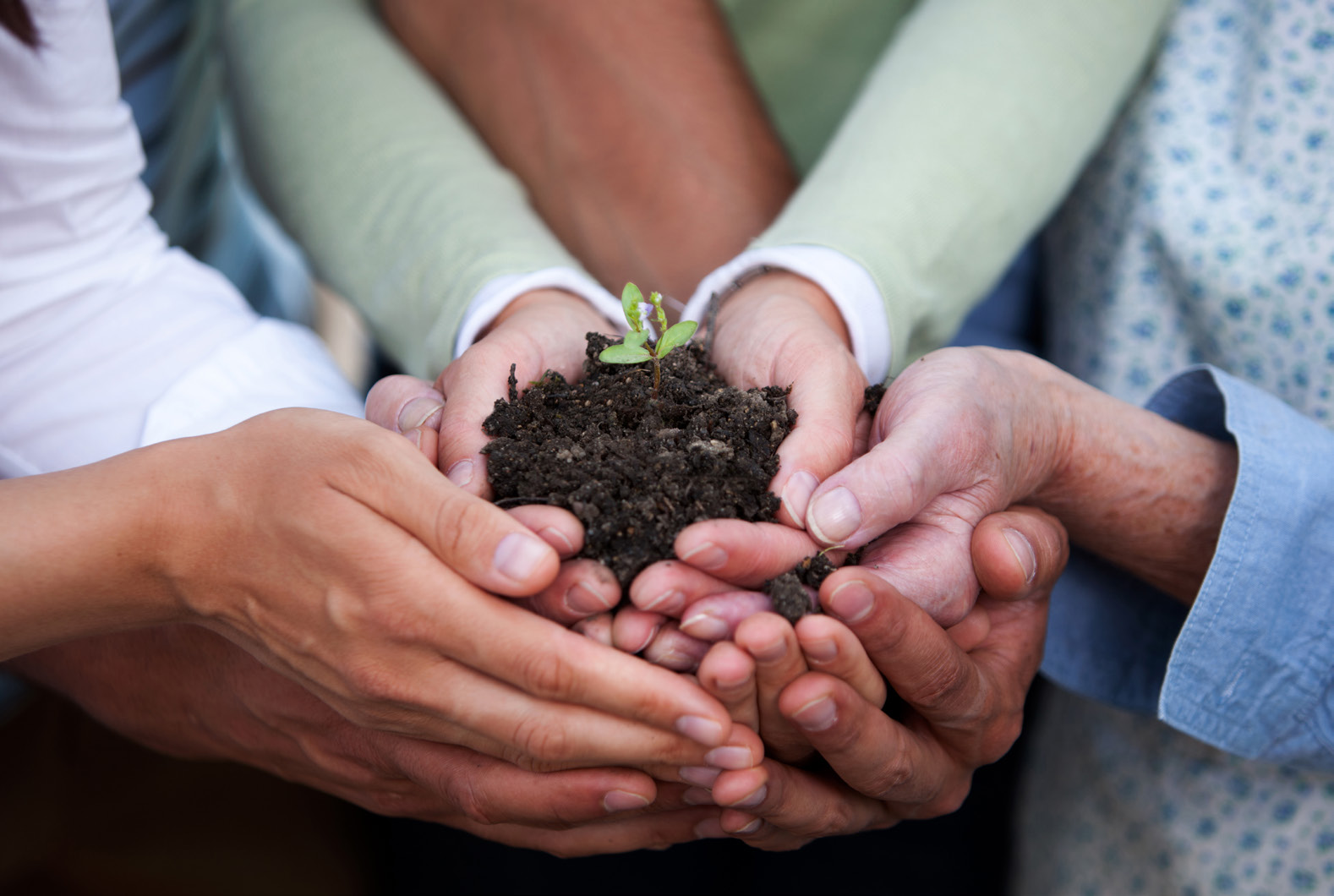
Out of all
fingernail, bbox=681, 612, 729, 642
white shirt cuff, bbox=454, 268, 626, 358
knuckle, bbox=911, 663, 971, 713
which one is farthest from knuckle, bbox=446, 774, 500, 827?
white shirt cuff, bbox=454, 268, 626, 358

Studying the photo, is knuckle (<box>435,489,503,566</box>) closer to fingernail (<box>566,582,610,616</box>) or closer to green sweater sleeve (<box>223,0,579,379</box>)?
fingernail (<box>566,582,610,616</box>)

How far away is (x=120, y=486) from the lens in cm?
103

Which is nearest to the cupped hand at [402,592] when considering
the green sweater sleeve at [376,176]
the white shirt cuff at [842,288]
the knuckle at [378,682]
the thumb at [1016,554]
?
the knuckle at [378,682]

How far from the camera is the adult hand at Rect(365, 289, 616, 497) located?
3.91 ft

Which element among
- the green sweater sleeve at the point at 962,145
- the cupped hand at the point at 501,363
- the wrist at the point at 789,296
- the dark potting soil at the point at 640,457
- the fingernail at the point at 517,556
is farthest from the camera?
the green sweater sleeve at the point at 962,145

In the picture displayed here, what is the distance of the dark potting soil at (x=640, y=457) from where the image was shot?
3.54ft

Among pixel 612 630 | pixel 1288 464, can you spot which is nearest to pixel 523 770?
pixel 612 630

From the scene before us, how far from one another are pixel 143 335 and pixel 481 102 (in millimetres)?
1036

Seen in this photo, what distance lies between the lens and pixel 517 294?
149cm

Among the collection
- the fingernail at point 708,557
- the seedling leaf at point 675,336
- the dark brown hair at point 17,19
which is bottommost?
the dark brown hair at point 17,19

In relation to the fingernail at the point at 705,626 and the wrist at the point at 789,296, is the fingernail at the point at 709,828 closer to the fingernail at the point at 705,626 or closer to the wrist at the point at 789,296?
the fingernail at the point at 705,626

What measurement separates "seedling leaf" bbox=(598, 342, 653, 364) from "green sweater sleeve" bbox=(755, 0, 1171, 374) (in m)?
0.47

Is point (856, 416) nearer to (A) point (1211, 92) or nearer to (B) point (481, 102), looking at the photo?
(A) point (1211, 92)

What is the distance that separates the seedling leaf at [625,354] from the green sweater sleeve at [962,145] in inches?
18.6
